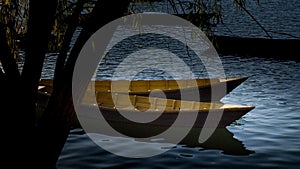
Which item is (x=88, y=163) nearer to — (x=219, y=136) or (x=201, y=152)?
(x=201, y=152)

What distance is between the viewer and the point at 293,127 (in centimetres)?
1623

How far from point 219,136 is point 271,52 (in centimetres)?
2637

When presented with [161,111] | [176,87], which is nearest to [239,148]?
[161,111]

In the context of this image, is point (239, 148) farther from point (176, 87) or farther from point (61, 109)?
point (61, 109)

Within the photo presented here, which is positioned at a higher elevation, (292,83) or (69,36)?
(69,36)

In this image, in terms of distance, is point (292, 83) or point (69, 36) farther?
point (292, 83)

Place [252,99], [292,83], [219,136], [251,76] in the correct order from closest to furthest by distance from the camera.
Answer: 1. [219,136]
2. [252,99]
3. [292,83]
4. [251,76]

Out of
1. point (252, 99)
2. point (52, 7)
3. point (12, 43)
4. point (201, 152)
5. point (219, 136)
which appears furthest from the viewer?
point (252, 99)

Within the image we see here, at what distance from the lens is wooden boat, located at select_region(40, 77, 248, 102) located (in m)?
20.0

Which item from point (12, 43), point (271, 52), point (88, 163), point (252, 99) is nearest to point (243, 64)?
point (271, 52)

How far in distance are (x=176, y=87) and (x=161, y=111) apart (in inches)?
253

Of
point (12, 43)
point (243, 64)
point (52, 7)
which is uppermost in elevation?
point (52, 7)

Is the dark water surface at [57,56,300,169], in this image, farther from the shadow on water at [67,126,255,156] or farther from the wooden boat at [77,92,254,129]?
the wooden boat at [77,92,254,129]

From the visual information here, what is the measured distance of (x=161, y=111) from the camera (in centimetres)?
1541
